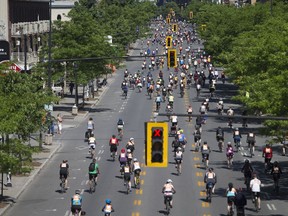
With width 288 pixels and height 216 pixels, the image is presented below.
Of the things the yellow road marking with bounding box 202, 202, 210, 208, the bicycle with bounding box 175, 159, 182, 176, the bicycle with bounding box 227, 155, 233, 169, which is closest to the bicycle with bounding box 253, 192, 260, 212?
the yellow road marking with bounding box 202, 202, 210, 208

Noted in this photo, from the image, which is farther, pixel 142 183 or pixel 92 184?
pixel 142 183

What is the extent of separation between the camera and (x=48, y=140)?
63156 mm

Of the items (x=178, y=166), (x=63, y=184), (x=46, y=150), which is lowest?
(x=63, y=184)

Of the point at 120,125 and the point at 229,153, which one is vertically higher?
the point at 120,125

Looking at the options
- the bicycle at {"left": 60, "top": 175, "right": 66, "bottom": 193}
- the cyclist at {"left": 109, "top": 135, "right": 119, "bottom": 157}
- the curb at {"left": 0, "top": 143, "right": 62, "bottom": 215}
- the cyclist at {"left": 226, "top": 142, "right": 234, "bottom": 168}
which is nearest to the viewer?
the curb at {"left": 0, "top": 143, "right": 62, "bottom": 215}

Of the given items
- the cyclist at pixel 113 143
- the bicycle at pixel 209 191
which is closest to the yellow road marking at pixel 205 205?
the bicycle at pixel 209 191

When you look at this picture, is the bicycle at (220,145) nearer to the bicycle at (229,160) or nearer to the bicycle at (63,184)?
the bicycle at (229,160)

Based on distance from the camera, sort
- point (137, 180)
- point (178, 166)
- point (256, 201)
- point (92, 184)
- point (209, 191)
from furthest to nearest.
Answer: point (178, 166), point (137, 180), point (92, 184), point (209, 191), point (256, 201)

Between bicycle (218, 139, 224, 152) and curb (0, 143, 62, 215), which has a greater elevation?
bicycle (218, 139, 224, 152)

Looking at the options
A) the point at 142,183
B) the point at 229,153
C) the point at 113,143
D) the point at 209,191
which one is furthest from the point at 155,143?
the point at 113,143

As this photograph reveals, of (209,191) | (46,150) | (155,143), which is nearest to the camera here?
(155,143)

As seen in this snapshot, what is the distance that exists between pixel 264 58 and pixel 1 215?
25789mm

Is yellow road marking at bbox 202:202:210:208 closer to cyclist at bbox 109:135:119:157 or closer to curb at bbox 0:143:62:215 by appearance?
curb at bbox 0:143:62:215

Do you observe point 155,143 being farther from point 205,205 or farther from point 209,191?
point 209,191
